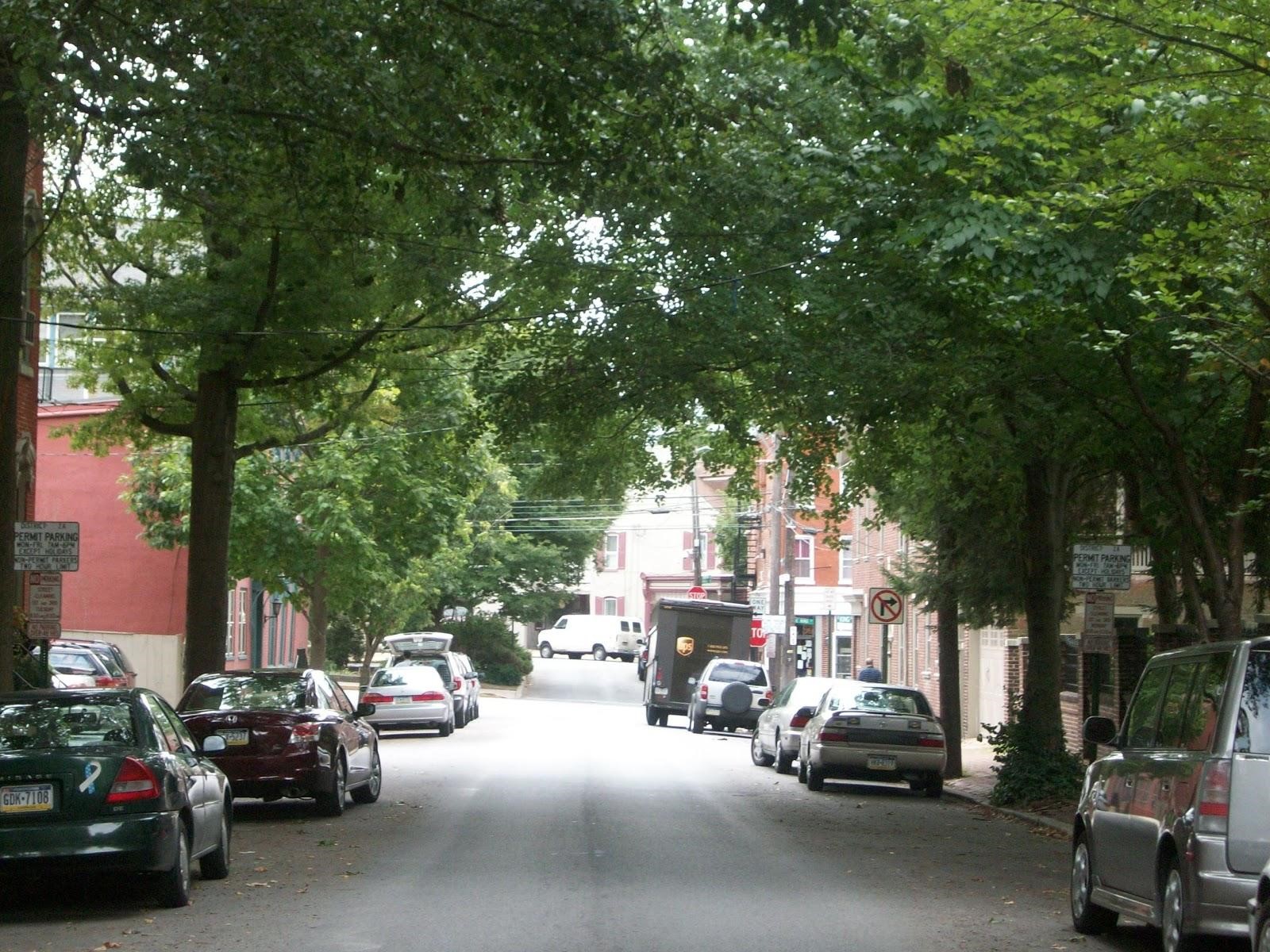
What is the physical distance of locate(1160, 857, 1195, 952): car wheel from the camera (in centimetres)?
851

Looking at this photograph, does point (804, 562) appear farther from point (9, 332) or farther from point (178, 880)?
point (178, 880)

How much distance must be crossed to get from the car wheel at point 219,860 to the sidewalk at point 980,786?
355 inches

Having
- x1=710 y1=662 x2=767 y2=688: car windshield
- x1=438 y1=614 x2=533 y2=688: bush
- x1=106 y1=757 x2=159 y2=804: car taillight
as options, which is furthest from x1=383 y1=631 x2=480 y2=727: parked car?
x1=106 y1=757 x2=159 y2=804: car taillight

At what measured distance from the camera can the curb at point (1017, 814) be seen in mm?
18266

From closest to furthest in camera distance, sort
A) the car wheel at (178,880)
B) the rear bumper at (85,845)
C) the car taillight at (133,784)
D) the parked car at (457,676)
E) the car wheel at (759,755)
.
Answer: the rear bumper at (85,845) → the car taillight at (133,784) → the car wheel at (178,880) → the car wheel at (759,755) → the parked car at (457,676)

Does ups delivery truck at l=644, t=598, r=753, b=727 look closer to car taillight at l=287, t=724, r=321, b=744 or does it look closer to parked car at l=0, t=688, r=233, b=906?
car taillight at l=287, t=724, r=321, b=744

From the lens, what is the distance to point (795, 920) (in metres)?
10.8

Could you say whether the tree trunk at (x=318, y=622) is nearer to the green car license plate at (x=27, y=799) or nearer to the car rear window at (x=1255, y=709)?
the green car license plate at (x=27, y=799)

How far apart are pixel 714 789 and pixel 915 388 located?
768cm

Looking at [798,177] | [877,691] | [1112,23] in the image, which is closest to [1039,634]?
[877,691]

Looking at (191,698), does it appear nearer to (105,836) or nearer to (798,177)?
(105,836)

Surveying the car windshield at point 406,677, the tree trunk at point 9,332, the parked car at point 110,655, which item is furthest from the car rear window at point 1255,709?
the car windshield at point 406,677

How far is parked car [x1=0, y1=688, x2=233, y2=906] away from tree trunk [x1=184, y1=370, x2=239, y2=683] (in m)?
11.9

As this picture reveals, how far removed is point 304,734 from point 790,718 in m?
10.7
